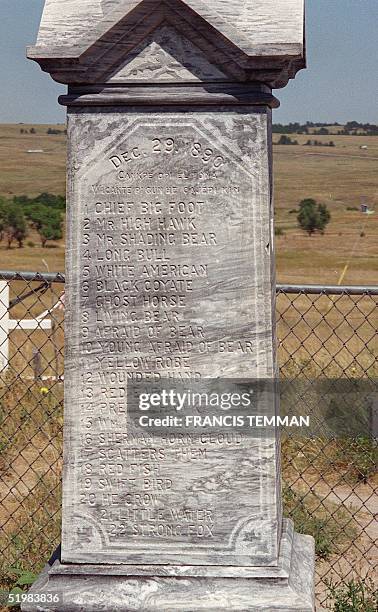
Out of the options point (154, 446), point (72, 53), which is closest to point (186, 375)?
point (154, 446)

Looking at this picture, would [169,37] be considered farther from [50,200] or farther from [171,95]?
[50,200]

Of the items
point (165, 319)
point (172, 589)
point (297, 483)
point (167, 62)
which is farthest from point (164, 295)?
point (297, 483)

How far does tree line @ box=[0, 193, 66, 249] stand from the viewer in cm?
3703

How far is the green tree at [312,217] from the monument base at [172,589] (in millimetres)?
40577

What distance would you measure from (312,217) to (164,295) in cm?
4069

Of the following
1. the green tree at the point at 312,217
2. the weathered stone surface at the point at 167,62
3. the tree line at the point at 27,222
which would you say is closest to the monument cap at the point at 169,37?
the weathered stone surface at the point at 167,62

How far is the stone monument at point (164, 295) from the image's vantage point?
9.91 ft

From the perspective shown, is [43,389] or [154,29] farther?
[43,389]

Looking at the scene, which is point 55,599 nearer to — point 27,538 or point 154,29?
point 27,538

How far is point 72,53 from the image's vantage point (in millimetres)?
3006

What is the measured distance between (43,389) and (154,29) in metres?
4.90

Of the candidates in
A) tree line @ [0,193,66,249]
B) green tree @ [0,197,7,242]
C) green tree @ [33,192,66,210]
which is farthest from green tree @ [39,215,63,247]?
green tree @ [33,192,66,210]

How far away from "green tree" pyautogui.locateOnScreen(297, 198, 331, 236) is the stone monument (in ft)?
133

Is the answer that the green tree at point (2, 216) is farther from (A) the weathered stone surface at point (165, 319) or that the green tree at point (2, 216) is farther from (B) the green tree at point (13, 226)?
(A) the weathered stone surface at point (165, 319)
